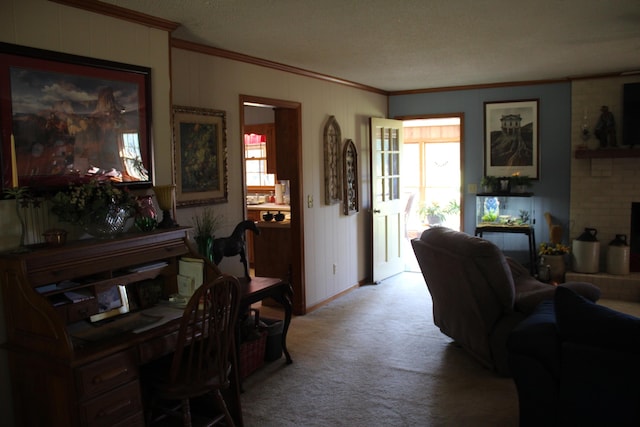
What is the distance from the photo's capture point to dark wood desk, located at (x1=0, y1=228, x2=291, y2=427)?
7.30 ft

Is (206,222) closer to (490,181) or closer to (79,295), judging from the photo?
(79,295)

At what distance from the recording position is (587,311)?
232 cm

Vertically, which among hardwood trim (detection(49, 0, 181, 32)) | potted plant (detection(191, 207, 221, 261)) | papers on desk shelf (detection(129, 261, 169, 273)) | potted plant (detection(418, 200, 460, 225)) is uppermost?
hardwood trim (detection(49, 0, 181, 32))

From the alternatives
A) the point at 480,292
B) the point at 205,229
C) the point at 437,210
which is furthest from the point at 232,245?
the point at 437,210

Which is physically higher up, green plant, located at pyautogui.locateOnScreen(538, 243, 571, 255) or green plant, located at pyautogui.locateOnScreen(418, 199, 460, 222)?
green plant, located at pyautogui.locateOnScreen(418, 199, 460, 222)

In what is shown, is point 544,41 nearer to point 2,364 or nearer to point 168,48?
point 168,48

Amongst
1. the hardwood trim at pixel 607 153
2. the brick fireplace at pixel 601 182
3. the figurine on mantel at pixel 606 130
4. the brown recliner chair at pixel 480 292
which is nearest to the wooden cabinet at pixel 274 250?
the brown recliner chair at pixel 480 292

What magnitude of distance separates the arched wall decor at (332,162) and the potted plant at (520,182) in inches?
87.2

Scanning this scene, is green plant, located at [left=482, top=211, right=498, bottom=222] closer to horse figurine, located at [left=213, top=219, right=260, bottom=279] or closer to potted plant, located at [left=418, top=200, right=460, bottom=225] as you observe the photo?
potted plant, located at [left=418, top=200, right=460, bottom=225]

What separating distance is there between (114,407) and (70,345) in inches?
14.9

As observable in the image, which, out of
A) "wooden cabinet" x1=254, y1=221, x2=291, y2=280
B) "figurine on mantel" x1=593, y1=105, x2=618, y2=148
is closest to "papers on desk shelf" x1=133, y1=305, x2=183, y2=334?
"wooden cabinet" x1=254, y1=221, x2=291, y2=280

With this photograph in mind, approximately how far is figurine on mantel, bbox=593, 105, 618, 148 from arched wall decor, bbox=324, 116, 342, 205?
9.87 ft

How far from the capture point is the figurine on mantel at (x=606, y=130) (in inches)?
233

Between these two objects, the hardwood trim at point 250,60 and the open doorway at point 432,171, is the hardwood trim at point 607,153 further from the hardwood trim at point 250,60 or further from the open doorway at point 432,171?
the open doorway at point 432,171
